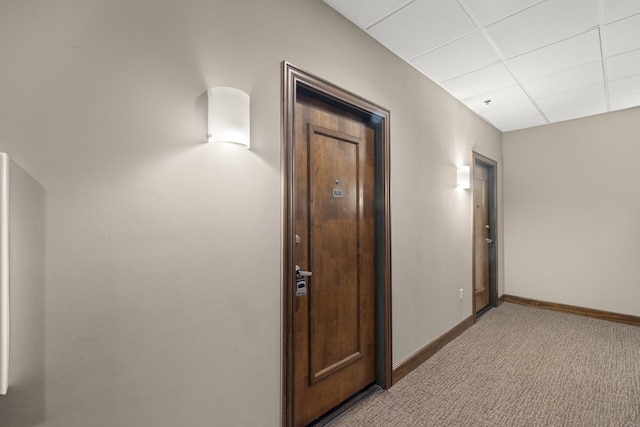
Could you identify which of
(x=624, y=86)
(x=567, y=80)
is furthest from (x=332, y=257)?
(x=624, y=86)

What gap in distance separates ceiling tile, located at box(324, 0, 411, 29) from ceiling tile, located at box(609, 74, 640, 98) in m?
2.48

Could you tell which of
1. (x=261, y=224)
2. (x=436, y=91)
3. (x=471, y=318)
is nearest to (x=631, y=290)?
(x=471, y=318)

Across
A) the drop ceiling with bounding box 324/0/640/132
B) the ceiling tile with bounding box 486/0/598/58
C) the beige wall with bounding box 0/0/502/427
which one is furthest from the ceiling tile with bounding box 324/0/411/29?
the ceiling tile with bounding box 486/0/598/58

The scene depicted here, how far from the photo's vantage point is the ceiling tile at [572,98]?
292cm

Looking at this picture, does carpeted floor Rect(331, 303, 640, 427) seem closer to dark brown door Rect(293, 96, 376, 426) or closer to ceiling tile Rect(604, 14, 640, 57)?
dark brown door Rect(293, 96, 376, 426)

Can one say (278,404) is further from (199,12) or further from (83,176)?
(199,12)

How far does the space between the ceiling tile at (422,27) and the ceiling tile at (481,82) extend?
26.2 inches

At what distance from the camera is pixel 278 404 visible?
1.49 m

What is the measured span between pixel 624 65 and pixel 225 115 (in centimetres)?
328

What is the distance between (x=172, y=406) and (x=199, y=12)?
1612mm

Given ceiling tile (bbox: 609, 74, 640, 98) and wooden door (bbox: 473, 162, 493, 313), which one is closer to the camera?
ceiling tile (bbox: 609, 74, 640, 98)

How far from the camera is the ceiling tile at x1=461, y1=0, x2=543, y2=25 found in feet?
5.65

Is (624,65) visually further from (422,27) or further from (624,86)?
(422,27)

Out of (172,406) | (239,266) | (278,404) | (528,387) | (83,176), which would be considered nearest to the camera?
(83,176)
